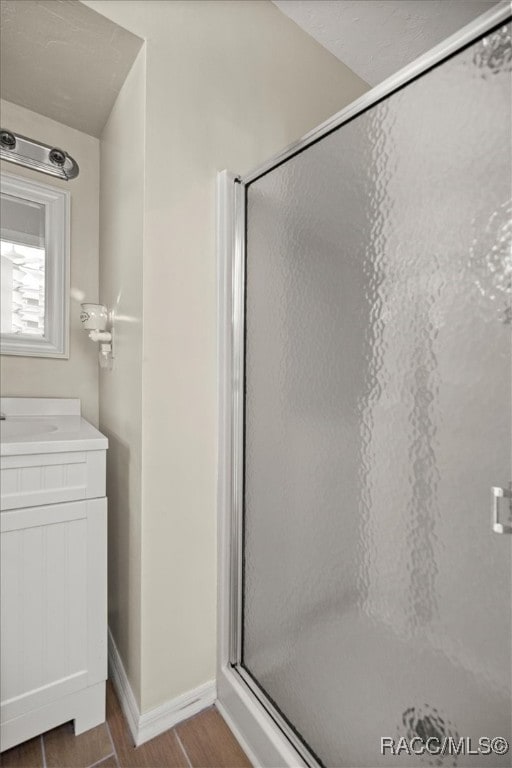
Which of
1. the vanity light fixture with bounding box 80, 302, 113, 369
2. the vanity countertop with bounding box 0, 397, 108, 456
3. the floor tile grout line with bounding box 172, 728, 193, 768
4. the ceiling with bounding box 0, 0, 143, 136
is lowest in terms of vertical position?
the floor tile grout line with bounding box 172, 728, 193, 768

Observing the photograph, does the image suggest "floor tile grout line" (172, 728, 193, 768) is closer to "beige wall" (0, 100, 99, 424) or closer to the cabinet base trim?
the cabinet base trim

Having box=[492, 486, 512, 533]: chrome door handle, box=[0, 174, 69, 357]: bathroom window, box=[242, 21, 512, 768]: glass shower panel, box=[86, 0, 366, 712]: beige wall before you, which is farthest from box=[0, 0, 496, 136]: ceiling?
box=[492, 486, 512, 533]: chrome door handle

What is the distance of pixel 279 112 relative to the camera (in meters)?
1.46

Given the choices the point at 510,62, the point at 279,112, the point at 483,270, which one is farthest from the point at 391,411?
the point at 279,112

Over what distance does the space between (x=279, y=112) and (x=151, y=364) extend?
106 centimetres

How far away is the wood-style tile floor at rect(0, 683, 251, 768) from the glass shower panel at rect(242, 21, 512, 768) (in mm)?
223

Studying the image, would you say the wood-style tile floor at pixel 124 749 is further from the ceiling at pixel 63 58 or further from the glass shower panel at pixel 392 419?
the ceiling at pixel 63 58

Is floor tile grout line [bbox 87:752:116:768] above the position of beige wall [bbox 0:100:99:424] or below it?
below

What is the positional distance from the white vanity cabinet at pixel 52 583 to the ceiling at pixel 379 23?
1748 millimetres

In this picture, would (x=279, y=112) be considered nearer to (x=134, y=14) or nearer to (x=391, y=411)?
(x=134, y=14)

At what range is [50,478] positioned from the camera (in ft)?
3.57

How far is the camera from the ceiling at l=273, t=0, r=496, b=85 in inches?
57.7

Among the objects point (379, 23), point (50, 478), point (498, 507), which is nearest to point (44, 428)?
point (50, 478)

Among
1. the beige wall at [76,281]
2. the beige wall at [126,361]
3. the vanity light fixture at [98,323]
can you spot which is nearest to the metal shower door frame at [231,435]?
the beige wall at [126,361]
